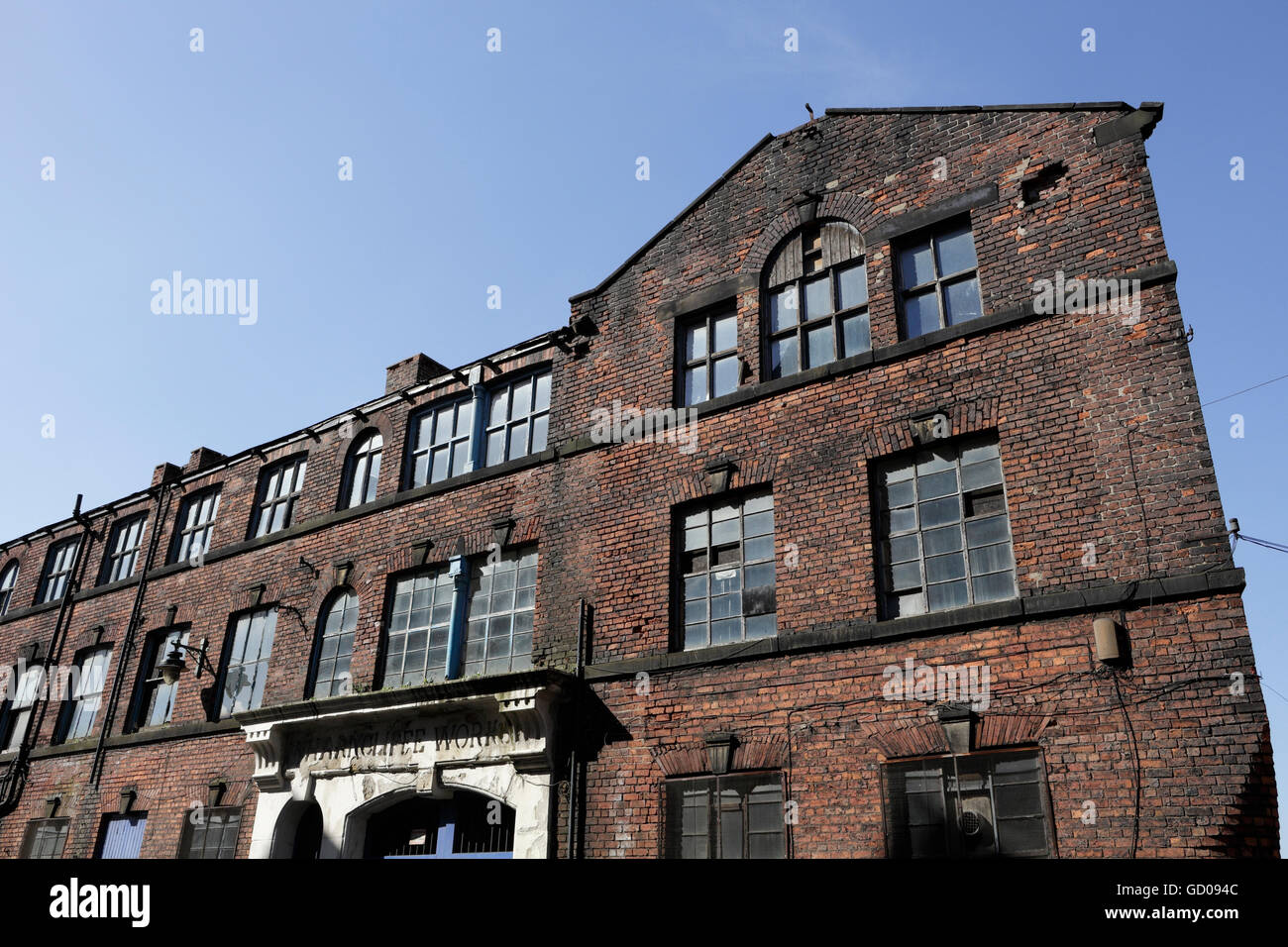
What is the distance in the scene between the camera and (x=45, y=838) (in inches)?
672

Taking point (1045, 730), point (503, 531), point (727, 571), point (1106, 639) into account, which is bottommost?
point (1045, 730)

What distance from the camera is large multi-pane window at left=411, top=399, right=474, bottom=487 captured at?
15.1 meters

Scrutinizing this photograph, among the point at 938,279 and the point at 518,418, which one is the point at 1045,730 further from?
the point at 518,418

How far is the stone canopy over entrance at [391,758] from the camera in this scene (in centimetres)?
1118

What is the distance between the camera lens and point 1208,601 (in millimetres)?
8047

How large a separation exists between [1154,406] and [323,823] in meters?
11.6

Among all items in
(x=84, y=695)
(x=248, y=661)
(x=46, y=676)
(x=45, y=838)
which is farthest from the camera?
(x=46, y=676)

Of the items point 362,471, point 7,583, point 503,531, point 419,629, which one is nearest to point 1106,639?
point 503,531

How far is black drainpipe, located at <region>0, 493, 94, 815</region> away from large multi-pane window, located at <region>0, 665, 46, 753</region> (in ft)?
0.56

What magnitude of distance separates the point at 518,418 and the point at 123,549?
1146cm

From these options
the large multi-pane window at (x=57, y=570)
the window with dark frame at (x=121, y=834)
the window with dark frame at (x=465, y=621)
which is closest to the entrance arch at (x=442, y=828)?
the window with dark frame at (x=465, y=621)

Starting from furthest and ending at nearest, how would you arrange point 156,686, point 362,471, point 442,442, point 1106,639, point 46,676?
1. point 46,676
2. point 156,686
3. point 362,471
4. point 442,442
5. point 1106,639

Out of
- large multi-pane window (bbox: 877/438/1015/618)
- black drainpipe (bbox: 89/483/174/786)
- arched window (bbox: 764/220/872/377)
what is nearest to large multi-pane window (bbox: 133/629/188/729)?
black drainpipe (bbox: 89/483/174/786)
